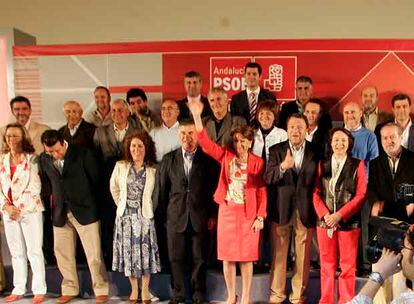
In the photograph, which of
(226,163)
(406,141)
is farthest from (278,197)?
(406,141)

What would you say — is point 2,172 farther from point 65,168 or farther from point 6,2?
point 6,2

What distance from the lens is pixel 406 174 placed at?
3965 mm

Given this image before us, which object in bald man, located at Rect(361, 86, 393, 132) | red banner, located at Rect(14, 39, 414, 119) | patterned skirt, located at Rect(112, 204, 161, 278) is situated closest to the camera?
patterned skirt, located at Rect(112, 204, 161, 278)

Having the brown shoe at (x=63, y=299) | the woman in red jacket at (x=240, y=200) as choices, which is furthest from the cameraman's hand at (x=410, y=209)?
the brown shoe at (x=63, y=299)

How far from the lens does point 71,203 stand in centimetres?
451

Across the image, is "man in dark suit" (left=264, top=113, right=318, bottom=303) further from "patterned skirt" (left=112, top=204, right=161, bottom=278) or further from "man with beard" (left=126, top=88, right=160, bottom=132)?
"man with beard" (left=126, top=88, right=160, bottom=132)

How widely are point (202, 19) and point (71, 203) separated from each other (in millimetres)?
2493

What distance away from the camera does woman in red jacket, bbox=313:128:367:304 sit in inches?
159

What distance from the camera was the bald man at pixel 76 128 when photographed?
486cm

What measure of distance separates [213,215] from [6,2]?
3494 millimetres

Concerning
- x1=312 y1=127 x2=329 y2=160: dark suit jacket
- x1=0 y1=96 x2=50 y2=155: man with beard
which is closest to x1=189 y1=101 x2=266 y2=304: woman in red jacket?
x1=312 y1=127 x2=329 y2=160: dark suit jacket

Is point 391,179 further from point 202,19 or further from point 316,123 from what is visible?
point 202,19

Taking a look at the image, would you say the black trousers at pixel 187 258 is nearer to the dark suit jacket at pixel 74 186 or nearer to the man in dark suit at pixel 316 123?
the dark suit jacket at pixel 74 186

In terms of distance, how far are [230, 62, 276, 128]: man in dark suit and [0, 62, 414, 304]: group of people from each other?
10 mm
